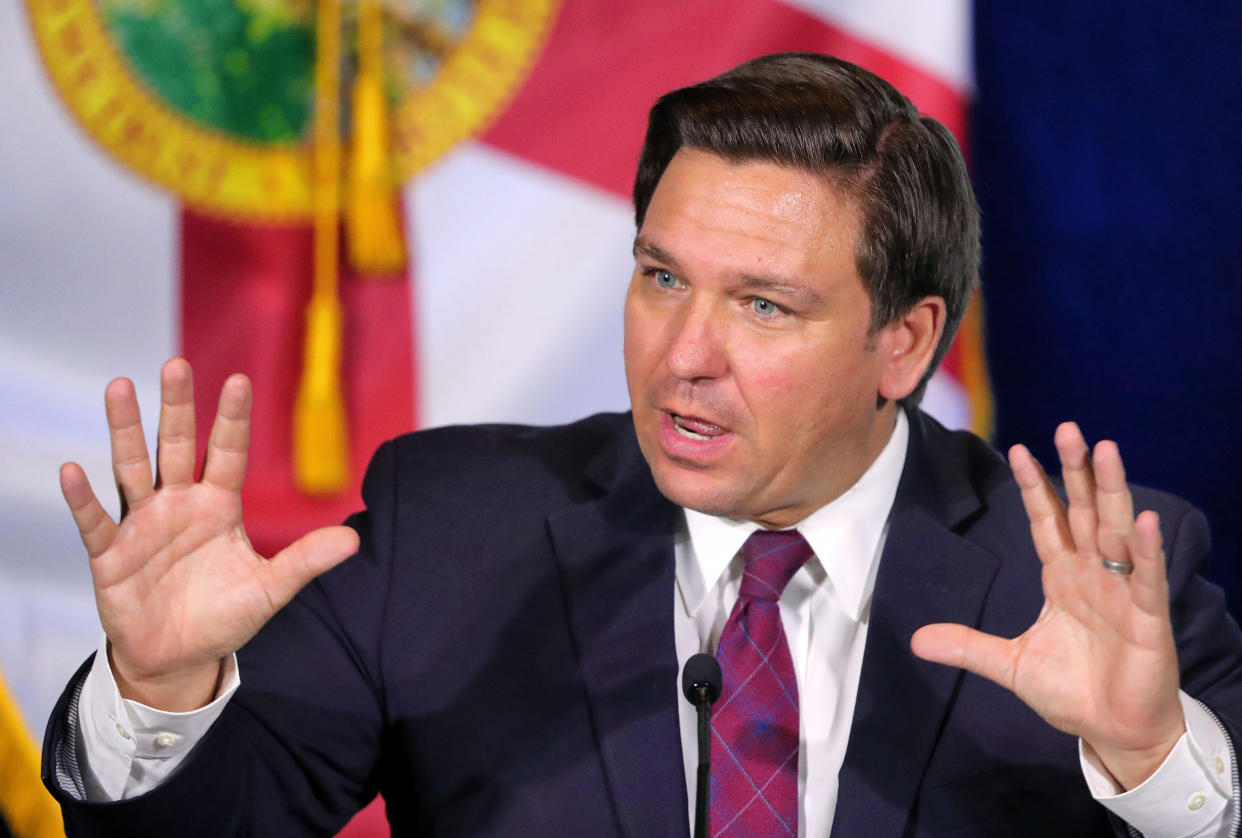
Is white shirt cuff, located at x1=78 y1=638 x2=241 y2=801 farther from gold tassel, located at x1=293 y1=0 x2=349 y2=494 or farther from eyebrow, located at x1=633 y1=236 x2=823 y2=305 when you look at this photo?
gold tassel, located at x1=293 y1=0 x2=349 y2=494

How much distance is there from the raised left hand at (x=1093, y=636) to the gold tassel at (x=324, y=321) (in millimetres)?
1382

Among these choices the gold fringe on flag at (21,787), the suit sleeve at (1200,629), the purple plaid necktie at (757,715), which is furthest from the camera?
the gold fringe on flag at (21,787)

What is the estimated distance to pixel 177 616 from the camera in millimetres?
1365

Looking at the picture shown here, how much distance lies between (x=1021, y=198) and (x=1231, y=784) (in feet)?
5.06

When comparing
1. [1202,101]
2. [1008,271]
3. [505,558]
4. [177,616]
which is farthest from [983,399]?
[177,616]

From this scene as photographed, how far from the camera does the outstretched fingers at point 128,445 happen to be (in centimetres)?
129

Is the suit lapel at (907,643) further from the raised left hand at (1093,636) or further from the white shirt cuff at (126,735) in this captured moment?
the white shirt cuff at (126,735)

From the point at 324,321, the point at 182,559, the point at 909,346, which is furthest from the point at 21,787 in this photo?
the point at 909,346

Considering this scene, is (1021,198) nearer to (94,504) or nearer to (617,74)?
(617,74)

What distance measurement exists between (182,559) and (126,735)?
0.19m

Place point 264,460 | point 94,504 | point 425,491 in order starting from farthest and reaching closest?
point 264,460 → point 425,491 → point 94,504

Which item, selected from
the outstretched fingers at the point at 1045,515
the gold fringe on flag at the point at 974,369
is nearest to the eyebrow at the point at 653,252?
the outstretched fingers at the point at 1045,515

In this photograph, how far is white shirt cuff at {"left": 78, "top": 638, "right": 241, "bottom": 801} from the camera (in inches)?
54.4

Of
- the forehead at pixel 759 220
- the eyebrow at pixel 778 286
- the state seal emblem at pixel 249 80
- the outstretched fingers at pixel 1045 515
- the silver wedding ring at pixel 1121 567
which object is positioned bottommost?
the silver wedding ring at pixel 1121 567
